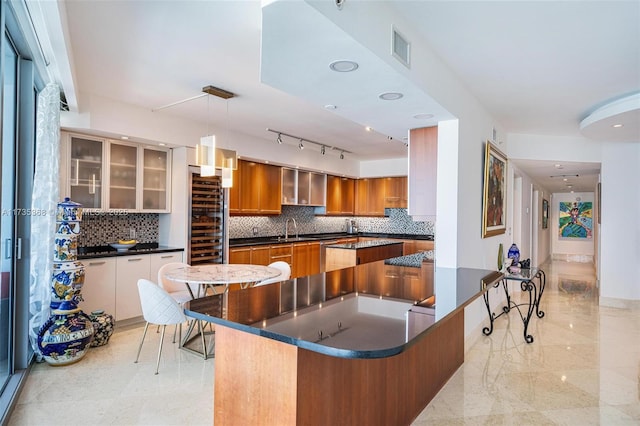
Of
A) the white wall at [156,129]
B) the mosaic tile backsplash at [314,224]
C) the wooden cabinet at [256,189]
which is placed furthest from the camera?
the mosaic tile backsplash at [314,224]

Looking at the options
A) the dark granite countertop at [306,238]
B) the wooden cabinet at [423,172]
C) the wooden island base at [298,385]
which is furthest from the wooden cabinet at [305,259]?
the wooden island base at [298,385]

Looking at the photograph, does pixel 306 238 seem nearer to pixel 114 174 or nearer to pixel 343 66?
pixel 114 174

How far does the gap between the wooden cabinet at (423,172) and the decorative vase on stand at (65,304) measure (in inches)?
121

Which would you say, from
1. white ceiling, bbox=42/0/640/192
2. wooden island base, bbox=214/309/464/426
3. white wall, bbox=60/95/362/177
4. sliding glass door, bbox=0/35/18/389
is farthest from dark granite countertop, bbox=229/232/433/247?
wooden island base, bbox=214/309/464/426

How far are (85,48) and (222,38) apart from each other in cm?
109

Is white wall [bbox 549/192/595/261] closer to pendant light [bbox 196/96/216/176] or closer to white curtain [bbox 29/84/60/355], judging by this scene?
pendant light [bbox 196/96/216/176]

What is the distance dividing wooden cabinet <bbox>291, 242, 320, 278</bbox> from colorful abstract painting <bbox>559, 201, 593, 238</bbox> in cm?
986

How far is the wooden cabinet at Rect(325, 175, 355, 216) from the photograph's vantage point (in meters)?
7.69

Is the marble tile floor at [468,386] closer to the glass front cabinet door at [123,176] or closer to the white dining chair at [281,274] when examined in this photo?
the white dining chair at [281,274]

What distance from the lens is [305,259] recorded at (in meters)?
6.63

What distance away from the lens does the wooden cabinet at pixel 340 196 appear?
7.69 meters

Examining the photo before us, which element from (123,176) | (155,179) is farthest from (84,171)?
(155,179)

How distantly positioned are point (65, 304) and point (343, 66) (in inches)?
120

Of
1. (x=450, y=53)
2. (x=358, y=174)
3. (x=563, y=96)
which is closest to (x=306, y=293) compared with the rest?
(x=450, y=53)
